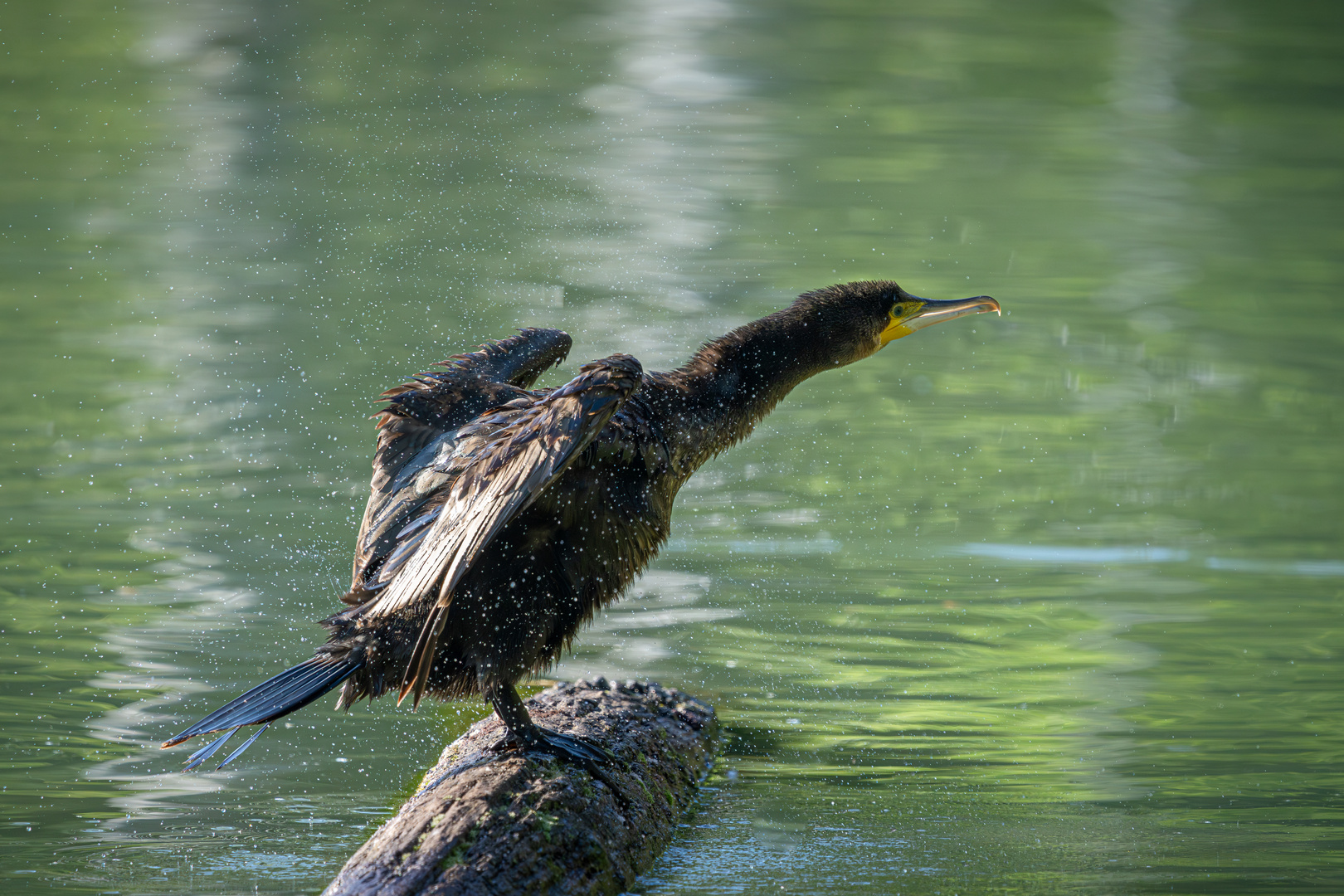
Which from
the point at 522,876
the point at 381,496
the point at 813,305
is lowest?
the point at 522,876

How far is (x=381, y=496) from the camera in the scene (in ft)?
16.1

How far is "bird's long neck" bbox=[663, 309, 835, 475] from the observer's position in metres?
4.82

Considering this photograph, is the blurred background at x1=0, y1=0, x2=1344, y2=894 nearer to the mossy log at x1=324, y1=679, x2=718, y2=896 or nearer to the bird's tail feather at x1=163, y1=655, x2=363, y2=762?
the mossy log at x1=324, y1=679, x2=718, y2=896

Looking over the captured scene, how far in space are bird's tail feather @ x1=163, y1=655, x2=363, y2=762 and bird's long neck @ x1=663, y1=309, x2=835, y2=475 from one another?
1.19 m

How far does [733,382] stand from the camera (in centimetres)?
502

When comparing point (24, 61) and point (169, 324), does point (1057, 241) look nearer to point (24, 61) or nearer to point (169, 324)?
point (169, 324)

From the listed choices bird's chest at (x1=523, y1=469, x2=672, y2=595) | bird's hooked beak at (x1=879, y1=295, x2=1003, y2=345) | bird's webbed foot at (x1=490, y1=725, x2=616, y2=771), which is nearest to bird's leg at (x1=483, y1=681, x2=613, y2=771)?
bird's webbed foot at (x1=490, y1=725, x2=616, y2=771)

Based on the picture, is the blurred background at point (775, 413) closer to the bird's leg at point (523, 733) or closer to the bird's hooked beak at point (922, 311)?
the bird's leg at point (523, 733)

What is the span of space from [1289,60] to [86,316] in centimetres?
1367

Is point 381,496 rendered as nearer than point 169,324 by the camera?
Yes

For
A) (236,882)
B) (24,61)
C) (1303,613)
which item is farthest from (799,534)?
(24,61)

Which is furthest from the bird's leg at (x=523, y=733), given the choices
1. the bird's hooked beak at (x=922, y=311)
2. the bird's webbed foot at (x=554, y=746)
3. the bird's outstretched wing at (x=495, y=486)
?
the bird's hooked beak at (x=922, y=311)

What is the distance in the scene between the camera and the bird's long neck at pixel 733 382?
4816mm

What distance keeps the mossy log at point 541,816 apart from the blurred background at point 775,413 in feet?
0.59
